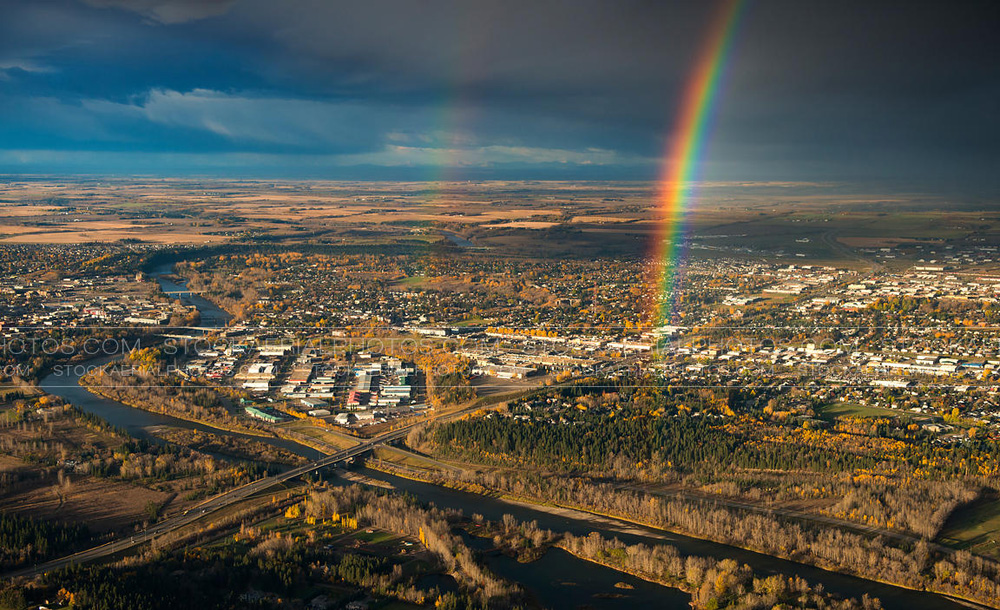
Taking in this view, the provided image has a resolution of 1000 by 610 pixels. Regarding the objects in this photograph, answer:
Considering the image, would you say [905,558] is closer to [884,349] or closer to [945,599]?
[945,599]

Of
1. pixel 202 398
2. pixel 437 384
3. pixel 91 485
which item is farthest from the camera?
pixel 437 384

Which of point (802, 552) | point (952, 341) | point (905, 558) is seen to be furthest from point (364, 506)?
point (952, 341)

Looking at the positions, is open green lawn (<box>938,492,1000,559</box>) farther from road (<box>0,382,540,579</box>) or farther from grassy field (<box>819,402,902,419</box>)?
road (<box>0,382,540,579</box>)

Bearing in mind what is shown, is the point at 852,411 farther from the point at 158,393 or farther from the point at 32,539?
the point at 158,393

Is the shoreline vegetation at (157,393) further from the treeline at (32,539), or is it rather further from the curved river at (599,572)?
the treeline at (32,539)

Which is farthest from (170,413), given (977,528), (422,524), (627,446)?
(977,528)

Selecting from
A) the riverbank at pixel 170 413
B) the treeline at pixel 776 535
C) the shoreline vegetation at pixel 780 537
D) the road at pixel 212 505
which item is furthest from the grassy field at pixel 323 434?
the treeline at pixel 776 535

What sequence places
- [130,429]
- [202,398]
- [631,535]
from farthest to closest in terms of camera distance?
1. [202,398]
2. [130,429]
3. [631,535]
